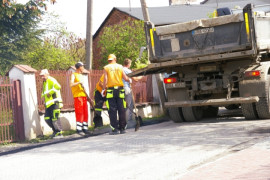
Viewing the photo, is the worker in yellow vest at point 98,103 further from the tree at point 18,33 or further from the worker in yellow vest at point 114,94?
the tree at point 18,33

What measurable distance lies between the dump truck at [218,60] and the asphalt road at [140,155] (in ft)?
3.01

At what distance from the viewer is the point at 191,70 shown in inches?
464

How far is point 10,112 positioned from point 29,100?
1.86 feet

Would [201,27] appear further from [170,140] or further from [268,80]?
[170,140]

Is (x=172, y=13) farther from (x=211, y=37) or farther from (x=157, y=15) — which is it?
(x=211, y=37)

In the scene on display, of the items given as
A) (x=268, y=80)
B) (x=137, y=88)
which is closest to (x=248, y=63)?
(x=268, y=80)

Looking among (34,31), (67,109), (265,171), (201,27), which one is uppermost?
(34,31)

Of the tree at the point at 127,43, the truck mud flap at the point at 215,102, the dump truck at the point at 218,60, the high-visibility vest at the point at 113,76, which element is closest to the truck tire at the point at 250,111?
the dump truck at the point at 218,60

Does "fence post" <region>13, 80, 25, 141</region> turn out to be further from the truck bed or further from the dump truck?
the truck bed

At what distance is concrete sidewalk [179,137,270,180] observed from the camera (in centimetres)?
562

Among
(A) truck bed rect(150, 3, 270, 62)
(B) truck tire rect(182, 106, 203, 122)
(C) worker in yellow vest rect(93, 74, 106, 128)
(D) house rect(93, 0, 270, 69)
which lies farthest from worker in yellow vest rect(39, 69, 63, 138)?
(D) house rect(93, 0, 270, 69)

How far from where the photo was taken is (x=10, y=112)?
467 inches

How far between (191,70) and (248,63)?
1405mm

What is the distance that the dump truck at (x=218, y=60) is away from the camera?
10.7 metres
